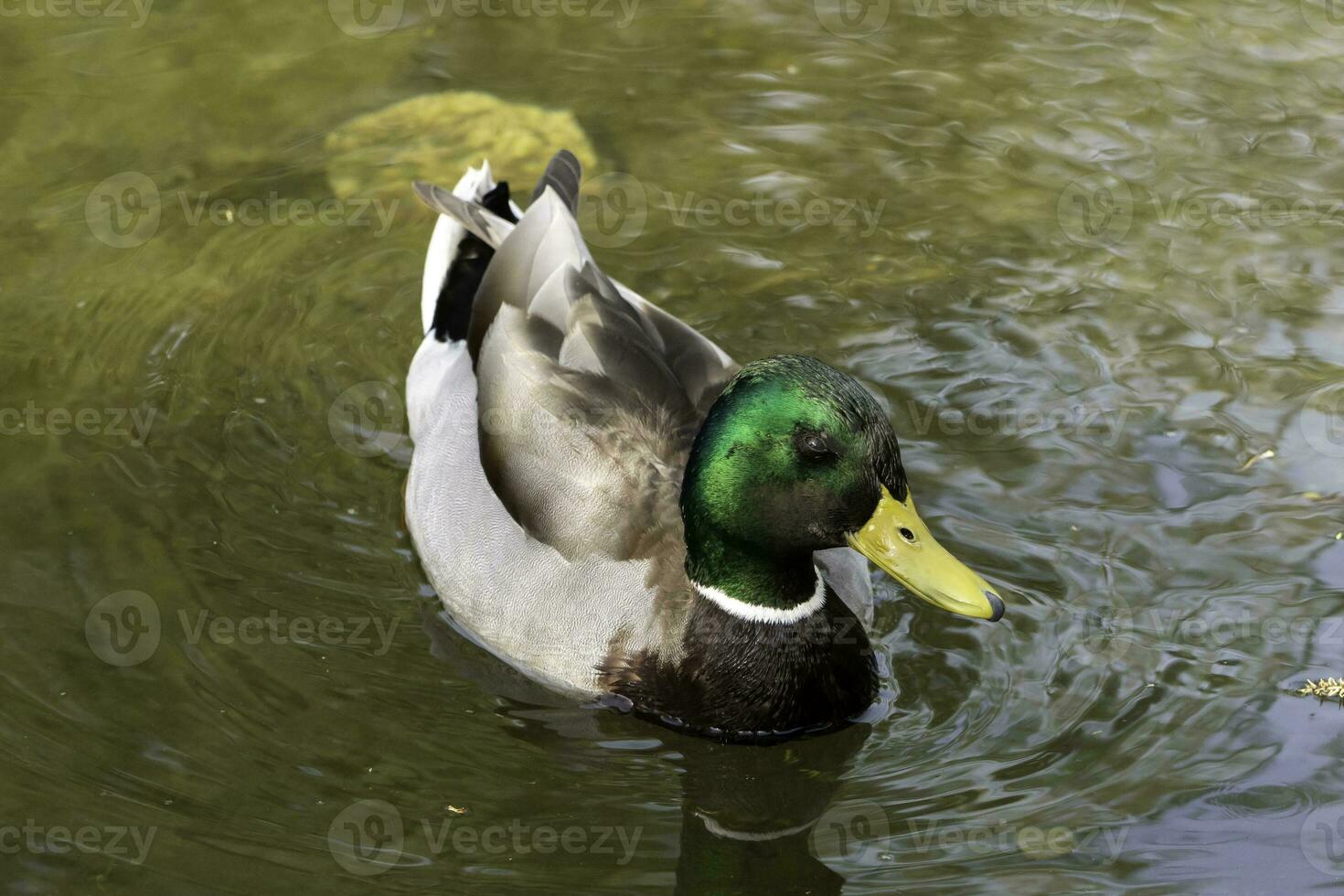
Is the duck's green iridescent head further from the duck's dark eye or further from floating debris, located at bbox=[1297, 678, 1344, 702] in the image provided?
floating debris, located at bbox=[1297, 678, 1344, 702]

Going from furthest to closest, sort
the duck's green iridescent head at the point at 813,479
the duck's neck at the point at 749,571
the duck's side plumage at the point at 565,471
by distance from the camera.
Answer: the duck's side plumage at the point at 565,471, the duck's neck at the point at 749,571, the duck's green iridescent head at the point at 813,479

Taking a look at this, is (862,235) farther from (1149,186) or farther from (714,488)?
(714,488)

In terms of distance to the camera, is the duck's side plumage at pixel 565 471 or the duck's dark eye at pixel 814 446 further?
the duck's side plumage at pixel 565 471

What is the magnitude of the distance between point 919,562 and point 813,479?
0.38m

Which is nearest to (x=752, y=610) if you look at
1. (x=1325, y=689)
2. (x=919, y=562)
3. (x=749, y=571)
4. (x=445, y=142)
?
(x=749, y=571)

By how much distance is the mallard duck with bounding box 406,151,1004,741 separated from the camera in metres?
4.73

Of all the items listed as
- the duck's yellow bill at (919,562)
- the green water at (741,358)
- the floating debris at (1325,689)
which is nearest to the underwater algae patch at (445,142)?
the green water at (741,358)

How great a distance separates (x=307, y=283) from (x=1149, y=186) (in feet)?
12.6

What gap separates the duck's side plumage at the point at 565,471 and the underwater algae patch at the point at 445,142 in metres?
1.86

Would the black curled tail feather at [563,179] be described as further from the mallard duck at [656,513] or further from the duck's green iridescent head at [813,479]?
the duck's green iridescent head at [813,479]

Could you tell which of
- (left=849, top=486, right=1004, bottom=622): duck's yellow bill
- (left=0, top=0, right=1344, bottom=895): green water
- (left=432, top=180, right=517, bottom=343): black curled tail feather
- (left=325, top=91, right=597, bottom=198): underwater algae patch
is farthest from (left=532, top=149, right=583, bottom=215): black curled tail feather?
(left=849, top=486, right=1004, bottom=622): duck's yellow bill

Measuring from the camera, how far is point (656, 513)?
17.4 ft

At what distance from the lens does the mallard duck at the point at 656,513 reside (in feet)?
15.5

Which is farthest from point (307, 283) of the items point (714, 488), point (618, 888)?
point (618, 888)
